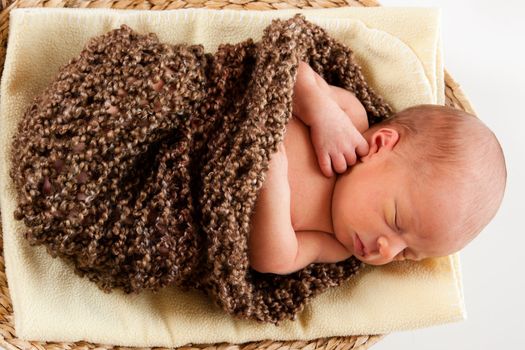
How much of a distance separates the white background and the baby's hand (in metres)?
0.71

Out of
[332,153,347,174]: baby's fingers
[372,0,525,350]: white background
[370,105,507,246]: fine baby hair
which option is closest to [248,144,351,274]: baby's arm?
[332,153,347,174]: baby's fingers

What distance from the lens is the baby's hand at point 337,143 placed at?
119cm

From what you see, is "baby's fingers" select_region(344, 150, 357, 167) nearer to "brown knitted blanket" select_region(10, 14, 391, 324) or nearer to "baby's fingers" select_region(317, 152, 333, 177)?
"baby's fingers" select_region(317, 152, 333, 177)

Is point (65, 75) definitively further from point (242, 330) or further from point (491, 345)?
point (491, 345)

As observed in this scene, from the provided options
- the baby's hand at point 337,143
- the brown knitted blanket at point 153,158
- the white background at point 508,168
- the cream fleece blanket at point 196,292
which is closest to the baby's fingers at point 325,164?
the baby's hand at point 337,143

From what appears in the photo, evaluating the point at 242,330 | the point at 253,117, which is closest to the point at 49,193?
the point at 253,117

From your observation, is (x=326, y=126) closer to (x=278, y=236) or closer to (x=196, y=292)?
(x=278, y=236)

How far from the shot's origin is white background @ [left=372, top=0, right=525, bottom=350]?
1743 millimetres

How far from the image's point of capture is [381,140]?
118cm

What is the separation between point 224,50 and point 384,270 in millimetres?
537

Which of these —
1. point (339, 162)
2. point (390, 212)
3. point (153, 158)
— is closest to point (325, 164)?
point (339, 162)

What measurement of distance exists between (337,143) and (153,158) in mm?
324

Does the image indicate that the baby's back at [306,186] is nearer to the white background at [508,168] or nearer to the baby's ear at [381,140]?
the baby's ear at [381,140]

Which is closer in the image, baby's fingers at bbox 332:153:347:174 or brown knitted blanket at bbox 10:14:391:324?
brown knitted blanket at bbox 10:14:391:324
